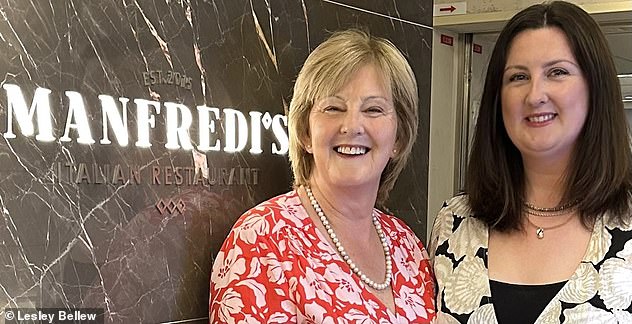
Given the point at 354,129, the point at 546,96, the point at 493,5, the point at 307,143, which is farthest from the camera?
the point at 493,5

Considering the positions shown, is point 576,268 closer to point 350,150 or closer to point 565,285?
point 565,285

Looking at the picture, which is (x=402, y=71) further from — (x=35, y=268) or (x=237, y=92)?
(x=35, y=268)

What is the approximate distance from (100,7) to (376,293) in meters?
0.87

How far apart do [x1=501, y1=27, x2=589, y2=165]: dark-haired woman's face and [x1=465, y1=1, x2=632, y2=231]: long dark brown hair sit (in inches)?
0.8

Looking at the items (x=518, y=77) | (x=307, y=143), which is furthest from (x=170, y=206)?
(x=518, y=77)

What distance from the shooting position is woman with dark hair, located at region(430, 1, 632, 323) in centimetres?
167

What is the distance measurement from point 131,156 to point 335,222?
489 mm

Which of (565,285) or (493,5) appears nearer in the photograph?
(565,285)

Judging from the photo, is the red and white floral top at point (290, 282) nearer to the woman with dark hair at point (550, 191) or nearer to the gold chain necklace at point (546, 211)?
the woman with dark hair at point (550, 191)

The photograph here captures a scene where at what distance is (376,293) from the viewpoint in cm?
183

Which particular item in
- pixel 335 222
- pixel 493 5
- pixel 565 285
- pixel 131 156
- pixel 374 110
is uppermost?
pixel 493 5

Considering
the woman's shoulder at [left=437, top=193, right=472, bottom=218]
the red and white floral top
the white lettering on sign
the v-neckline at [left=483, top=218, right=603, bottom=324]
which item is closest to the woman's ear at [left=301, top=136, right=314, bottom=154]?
the red and white floral top

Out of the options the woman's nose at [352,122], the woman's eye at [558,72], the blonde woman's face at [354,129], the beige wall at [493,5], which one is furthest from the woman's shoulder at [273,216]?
the beige wall at [493,5]

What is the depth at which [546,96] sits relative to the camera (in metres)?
1.67
